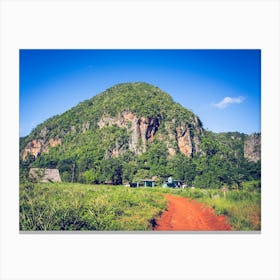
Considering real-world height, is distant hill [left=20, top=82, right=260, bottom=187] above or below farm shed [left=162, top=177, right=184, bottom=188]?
above

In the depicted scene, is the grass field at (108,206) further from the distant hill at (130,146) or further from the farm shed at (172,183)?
the distant hill at (130,146)

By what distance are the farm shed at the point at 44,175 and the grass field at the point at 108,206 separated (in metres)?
0.09

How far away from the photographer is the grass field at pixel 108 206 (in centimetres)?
563

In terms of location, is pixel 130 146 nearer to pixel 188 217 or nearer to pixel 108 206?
pixel 108 206

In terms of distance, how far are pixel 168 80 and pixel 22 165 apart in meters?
2.69

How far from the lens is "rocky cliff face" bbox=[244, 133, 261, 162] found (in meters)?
5.71

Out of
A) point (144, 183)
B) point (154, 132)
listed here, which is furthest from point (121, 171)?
point (154, 132)

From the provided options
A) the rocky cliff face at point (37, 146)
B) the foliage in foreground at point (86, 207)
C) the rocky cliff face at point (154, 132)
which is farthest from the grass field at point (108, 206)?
the rocky cliff face at point (154, 132)

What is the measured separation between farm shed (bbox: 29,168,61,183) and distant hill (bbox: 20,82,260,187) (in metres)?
0.09

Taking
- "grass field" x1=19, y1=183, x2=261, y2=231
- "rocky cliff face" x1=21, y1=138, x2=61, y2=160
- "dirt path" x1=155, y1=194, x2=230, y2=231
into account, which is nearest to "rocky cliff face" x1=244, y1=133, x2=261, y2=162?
"grass field" x1=19, y1=183, x2=261, y2=231

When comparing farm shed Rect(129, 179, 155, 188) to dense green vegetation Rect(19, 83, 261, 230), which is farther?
farm shed Rect(129, 179, 155, 188)

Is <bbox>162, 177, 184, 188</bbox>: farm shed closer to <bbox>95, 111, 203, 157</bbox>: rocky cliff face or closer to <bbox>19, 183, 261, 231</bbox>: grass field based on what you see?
<bbox>19, 183, 261, 231</bbox>: grass field
